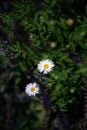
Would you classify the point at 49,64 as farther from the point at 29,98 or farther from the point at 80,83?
the point at 29,98

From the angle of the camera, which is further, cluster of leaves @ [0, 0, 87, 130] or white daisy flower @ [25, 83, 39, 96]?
white daisy flower @ [25, 83, 39, 96]

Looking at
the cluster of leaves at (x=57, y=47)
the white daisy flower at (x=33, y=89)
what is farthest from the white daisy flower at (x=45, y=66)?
the white daisy flower at (x=33, y=89)

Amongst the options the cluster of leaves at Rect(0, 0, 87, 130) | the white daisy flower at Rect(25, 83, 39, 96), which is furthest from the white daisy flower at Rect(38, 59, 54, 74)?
the white daisy flower at Rect(25, 83, 39, 96)

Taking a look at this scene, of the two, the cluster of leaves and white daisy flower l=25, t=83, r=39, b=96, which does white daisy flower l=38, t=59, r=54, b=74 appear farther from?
white daisy flower l=25, t=83, r=39, b=96

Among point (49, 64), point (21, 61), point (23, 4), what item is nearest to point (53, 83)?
point (49, 64)

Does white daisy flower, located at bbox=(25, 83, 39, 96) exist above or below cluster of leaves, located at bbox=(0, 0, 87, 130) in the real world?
below
